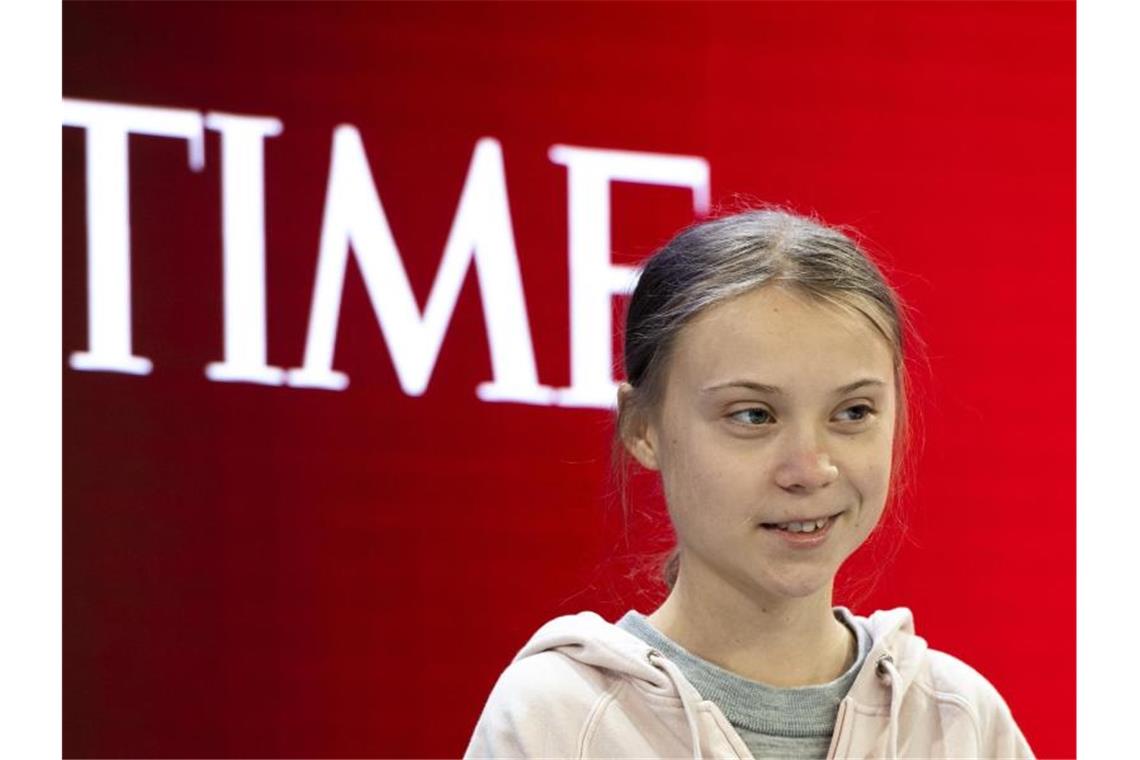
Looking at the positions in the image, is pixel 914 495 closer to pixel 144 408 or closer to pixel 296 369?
pixel 296 369

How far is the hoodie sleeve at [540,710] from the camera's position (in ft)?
4.26

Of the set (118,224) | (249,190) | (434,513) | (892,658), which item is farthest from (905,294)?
(892,658)

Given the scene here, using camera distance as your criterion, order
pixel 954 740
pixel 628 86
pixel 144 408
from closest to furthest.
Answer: pixel 954 740 < pixel 144 408 < pixel 628 86

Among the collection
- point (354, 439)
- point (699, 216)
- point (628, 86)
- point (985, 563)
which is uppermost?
point (628, 86)

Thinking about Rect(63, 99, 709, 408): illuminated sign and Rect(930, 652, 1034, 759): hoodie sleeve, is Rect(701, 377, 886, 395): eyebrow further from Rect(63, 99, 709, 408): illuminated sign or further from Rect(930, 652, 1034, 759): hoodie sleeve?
Rect(63, 99, 709, 408): illuminated sign

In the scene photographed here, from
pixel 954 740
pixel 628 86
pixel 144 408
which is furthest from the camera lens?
pixel 628 86

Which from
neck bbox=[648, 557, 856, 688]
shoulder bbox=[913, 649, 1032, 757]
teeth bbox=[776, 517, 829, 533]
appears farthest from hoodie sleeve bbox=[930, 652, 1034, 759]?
teeth bbox=[776, 517, 829, 533]

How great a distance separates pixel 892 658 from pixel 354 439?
1.41 meters

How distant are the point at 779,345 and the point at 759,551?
0.16m

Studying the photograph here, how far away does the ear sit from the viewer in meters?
1.38

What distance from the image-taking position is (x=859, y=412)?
1312mm

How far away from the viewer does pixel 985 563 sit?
9.48 ft

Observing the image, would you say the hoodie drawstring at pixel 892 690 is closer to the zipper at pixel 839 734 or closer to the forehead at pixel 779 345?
the zipper at pixel 839 734

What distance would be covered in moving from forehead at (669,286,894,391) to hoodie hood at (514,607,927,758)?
0.21 m
